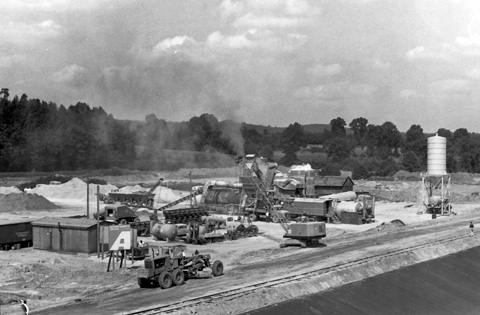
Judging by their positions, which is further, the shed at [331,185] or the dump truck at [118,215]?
the shed at [331,185]

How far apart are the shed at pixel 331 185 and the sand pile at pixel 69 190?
38.2 meters

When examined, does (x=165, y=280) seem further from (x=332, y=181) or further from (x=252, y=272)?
(x=332, y=181)

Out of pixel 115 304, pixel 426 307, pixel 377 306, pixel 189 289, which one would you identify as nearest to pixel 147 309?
pixel 115 304

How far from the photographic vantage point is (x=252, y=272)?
144 feet

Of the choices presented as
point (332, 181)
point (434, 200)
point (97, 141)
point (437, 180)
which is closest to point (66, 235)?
point (434, 200)

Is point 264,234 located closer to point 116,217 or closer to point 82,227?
point 116,217

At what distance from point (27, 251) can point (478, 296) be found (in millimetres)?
37897

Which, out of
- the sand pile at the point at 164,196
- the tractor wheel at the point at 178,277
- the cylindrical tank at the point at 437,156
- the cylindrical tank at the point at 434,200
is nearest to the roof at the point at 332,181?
the cylindrical tank at the point at 437,156

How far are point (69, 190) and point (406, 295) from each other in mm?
83005

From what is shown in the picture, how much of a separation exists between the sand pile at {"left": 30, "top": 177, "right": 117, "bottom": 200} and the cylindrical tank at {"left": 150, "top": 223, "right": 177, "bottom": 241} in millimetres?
52684

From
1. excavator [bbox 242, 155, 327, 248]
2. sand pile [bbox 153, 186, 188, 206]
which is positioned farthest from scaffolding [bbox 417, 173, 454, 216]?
sand pile [bbox 153, 186, 188, 206]

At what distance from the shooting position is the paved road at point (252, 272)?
3362cm

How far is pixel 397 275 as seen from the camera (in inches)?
1841

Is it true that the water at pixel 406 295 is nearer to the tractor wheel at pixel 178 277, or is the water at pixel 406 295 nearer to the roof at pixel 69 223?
the tractor wheel at pixel 178 277
